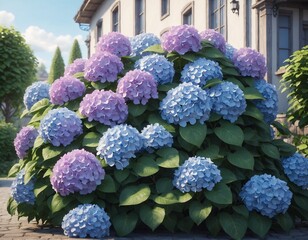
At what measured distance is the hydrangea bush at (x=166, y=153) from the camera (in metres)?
4.67

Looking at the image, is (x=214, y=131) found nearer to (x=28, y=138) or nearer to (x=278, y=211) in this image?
(x=278, y=211)

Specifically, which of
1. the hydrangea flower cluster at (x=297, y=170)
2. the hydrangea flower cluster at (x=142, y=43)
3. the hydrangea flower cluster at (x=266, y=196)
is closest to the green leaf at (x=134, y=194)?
the hydrangea flower cluster at (x=266, y=196)

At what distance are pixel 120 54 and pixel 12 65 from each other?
13.5m

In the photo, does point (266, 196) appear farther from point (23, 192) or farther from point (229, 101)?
point (23, 192)

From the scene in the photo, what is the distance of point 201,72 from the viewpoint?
5344 millimetres

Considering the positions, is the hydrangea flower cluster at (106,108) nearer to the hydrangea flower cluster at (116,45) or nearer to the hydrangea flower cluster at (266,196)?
the hydrangea flower cluster at (116,45)

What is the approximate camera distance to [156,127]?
4945mm

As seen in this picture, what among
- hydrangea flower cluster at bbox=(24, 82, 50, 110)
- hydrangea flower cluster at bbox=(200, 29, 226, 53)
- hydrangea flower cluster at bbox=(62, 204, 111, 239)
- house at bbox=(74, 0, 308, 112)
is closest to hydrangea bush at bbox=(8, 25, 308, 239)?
hydrangea flower cluster at bbox=(62, 204, 111, 239)

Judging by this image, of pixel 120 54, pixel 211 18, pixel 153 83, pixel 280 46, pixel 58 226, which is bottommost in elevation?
pixel 58 226

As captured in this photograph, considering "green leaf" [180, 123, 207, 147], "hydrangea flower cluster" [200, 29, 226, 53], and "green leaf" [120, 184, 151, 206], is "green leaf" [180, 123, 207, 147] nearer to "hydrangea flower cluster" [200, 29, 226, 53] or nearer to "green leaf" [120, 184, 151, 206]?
"green leaf" [120, 184, 151, 206]

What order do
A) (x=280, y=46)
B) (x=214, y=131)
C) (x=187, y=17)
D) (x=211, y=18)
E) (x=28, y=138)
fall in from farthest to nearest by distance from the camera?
(x=187, y=17) < (x=211, y=18) < (x=280, y=46) < (x=28, y=138) < (x=214, y=131)

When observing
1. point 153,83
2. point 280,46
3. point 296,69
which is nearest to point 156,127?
point 153,83

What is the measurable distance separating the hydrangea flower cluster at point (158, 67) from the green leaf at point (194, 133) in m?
0.72

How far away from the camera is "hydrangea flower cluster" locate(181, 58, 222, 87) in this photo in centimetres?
535
